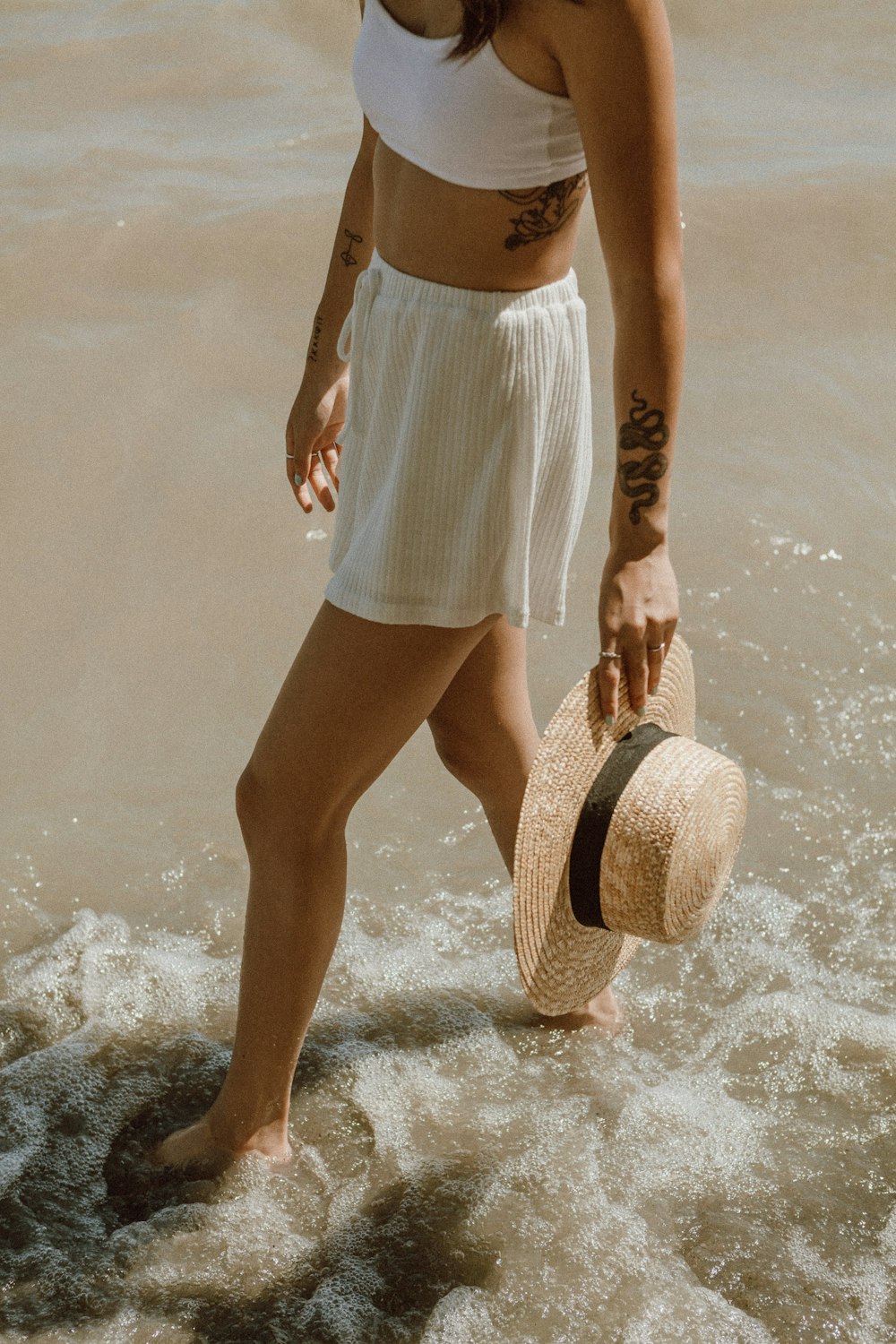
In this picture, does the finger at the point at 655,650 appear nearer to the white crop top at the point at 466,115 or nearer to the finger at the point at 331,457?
the white crop top at the point at 466,115

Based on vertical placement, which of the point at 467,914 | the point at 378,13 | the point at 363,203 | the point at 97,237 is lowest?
the point at 467,914

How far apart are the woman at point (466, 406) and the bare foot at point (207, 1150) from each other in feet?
0.30

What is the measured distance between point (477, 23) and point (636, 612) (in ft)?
2.37

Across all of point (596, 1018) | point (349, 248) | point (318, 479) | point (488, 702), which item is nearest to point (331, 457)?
point (318, 479)

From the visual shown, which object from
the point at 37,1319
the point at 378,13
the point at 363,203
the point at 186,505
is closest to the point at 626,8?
the point at 378,13

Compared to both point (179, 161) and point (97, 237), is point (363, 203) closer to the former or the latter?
point (97, 237)

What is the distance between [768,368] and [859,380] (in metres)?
0.30

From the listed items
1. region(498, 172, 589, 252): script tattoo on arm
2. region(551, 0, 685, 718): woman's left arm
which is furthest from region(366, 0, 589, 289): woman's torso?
region(551, 0, 685, 718): woman's left arm

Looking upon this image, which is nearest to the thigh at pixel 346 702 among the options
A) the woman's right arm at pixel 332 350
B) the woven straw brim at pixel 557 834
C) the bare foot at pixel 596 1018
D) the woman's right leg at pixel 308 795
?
the woman's right leg at pixel 308 795

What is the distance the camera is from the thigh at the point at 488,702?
225 cm

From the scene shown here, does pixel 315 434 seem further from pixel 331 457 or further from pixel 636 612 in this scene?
pixel 636 612

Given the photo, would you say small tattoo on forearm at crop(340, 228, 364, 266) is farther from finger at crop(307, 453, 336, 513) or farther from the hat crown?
the hat crown

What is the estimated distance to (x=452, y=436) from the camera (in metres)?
1.80

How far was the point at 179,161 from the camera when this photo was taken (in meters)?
5.48
